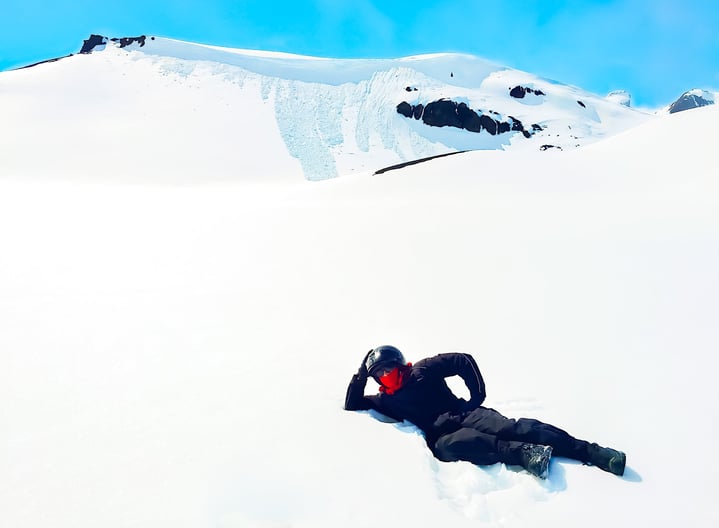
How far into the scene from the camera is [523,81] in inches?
2670

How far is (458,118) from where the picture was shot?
55125 millimetres

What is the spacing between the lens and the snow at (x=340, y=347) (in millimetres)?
3182

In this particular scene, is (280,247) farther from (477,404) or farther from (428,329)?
(477,404)

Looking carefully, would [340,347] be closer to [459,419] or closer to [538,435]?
[459,419]

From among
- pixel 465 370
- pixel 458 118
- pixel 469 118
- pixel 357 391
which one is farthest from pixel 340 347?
pixel 469 118

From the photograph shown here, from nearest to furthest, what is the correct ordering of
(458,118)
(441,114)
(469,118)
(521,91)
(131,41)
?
(441,114)
(458,118)
(469,118)
(131,41)
(521,91)

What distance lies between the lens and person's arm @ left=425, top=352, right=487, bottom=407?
412cm

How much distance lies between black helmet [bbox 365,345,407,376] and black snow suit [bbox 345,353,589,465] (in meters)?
0.11

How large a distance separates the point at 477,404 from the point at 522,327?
262cm

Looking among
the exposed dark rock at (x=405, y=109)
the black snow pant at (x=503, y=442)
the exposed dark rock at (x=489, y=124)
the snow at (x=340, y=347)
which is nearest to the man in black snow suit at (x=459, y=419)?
the black snow pant at (x=503, y=442)

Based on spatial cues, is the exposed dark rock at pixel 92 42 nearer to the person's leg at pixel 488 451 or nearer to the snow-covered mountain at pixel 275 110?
the snow-covered mountain at pixel 275 110

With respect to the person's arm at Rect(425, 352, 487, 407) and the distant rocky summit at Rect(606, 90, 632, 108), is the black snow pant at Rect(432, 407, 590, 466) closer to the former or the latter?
the person's arm at Rect(425, 352, 487, 407)

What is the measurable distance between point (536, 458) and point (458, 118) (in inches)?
2200

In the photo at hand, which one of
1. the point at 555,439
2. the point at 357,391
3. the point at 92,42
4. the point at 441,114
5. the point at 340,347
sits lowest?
the point at 555,439
